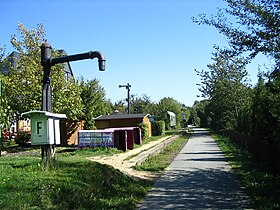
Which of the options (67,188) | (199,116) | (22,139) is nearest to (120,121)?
(22,139)

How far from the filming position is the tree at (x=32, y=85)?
22.0 meters

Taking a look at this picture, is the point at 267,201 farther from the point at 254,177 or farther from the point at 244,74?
the point at 244,74

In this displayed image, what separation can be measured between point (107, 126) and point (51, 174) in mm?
29799

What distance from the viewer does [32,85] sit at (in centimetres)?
2205

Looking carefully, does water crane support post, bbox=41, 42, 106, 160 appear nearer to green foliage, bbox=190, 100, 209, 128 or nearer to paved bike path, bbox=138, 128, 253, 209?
paved bike path, bbox=138, 128, 253, 209

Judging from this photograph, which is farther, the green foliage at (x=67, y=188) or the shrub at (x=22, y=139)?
the shrub at (x=22, y=139)

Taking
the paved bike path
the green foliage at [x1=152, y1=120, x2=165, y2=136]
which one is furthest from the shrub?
the green foliage at [x1=152, y1=120, x2=165, y2=136]

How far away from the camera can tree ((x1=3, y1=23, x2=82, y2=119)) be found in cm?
2195

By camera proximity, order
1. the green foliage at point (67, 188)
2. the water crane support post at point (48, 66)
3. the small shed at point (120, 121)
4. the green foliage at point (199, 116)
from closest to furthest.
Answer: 1. the green foliage at point (67, 188)
2. the water crane support post at point (48, 66)
3. the small shed at point (120, 121)
4. the green foliage at point (199, 116)

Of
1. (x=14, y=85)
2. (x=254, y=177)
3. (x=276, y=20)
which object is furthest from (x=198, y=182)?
(x=14, y=85)

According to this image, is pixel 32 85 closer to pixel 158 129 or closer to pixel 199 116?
pixel 158 129

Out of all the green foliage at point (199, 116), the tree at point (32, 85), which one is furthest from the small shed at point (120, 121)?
the green foliage at point (199, 116)

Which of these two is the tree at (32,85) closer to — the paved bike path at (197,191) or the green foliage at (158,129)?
the paved bike path at (197,191)

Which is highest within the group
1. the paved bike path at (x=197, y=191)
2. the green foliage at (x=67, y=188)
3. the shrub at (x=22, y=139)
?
the shrub at (x=22, y=139)
